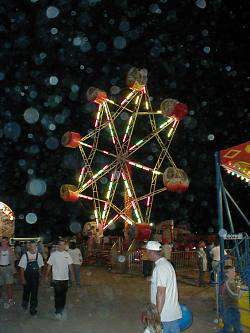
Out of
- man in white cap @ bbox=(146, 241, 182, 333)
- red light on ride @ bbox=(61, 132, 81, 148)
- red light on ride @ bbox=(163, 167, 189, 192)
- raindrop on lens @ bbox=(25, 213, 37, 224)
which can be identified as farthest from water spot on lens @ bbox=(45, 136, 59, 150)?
man in white cap @ bbox=(146, 241, 182, 333)

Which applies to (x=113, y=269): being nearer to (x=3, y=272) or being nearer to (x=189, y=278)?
(x=189, y=278)

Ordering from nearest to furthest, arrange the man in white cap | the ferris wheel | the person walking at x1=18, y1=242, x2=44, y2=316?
the man in white cap < the person walking at x1=18, y1=242, x2=44, y2=316 < the ferris wheel

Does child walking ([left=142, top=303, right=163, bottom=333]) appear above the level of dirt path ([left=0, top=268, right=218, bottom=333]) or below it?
above

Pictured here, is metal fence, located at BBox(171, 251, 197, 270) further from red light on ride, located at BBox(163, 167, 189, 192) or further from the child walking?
the child walking

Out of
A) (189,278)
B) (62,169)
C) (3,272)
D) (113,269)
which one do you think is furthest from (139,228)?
(62,169)

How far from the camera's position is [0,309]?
11.0 metres

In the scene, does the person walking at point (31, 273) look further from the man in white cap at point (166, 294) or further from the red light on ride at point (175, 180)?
the red light on ride at point (175, 180)

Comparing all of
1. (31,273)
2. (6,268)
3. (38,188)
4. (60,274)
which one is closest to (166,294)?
(60,274)

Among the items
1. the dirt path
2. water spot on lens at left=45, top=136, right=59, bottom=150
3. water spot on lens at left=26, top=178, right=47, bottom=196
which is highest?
water spot on lens at left=45, top=136, right=59, bottom=150

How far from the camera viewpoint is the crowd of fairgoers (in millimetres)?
5508

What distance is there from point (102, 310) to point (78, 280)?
4745 millimetres

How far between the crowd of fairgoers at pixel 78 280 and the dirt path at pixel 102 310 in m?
0.43

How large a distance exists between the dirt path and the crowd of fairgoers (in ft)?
1.40

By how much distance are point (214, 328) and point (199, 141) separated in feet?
107
